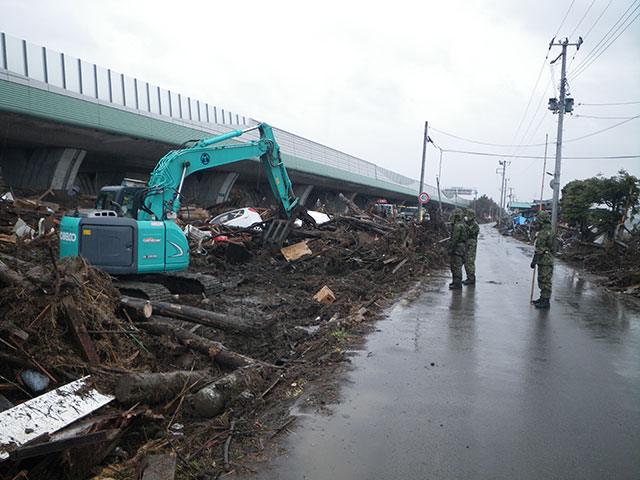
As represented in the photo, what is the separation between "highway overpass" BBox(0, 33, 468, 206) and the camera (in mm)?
19094

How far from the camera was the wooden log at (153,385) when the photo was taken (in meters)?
4.23

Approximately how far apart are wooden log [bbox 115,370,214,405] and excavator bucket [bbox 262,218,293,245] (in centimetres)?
1062

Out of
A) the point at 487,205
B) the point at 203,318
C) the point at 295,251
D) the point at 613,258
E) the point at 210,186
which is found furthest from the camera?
the point at 487,205

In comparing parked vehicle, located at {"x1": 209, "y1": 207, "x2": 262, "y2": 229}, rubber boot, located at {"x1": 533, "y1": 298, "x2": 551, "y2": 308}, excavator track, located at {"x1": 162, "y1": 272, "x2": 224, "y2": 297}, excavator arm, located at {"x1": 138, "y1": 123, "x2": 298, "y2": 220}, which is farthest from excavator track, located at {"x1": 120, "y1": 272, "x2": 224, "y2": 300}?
parked vehicle, located at {"x1": 209, "y1": 207, "x2": 262, "y2": 229}

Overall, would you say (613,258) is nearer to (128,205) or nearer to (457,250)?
(457,250)

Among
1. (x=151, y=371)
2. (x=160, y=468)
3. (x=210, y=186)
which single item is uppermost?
(x=210, y=186)

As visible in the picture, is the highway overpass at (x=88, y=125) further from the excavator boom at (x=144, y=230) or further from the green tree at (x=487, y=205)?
the green tree at (x=487, y=205)

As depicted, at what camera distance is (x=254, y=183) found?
143 feet

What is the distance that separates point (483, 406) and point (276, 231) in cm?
1165

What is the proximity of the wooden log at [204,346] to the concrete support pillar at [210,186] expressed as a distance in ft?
97.0

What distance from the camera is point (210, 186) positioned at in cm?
3534

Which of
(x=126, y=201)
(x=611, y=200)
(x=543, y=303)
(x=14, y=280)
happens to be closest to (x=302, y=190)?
(x=611, y=200)

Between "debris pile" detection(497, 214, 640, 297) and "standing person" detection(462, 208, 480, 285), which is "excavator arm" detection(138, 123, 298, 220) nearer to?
"standing person" detection(462, 208, 480, 285)

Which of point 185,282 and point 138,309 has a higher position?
point 138,309
